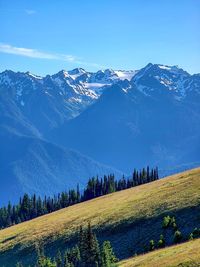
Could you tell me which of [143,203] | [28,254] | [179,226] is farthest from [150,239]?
[28,254]

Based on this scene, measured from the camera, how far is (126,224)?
3649 inches

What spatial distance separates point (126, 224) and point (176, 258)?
38194mm

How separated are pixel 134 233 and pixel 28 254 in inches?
1029

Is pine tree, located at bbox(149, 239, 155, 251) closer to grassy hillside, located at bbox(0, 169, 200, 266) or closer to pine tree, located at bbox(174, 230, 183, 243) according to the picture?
grassy hillside, located at bbox(0, 169, 200, 266)

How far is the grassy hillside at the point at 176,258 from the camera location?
5158 cm

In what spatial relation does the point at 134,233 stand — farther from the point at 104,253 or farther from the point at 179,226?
the point at 104,253

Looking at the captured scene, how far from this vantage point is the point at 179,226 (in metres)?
78.9

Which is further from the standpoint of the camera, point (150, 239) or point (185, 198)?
point (185, 198)

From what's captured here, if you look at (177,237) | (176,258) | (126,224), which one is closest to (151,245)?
(177,237)

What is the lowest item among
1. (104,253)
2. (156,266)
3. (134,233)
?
(156,266)

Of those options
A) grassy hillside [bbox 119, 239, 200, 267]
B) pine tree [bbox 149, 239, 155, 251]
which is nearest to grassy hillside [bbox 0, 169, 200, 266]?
pine tree [bbox 149, 239, 155, 251]

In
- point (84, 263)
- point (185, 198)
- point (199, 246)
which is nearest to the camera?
point (199, 246)

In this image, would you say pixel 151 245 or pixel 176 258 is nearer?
pixel 176 258

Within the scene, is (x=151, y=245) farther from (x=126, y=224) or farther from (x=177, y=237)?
(x=126, y=224)
